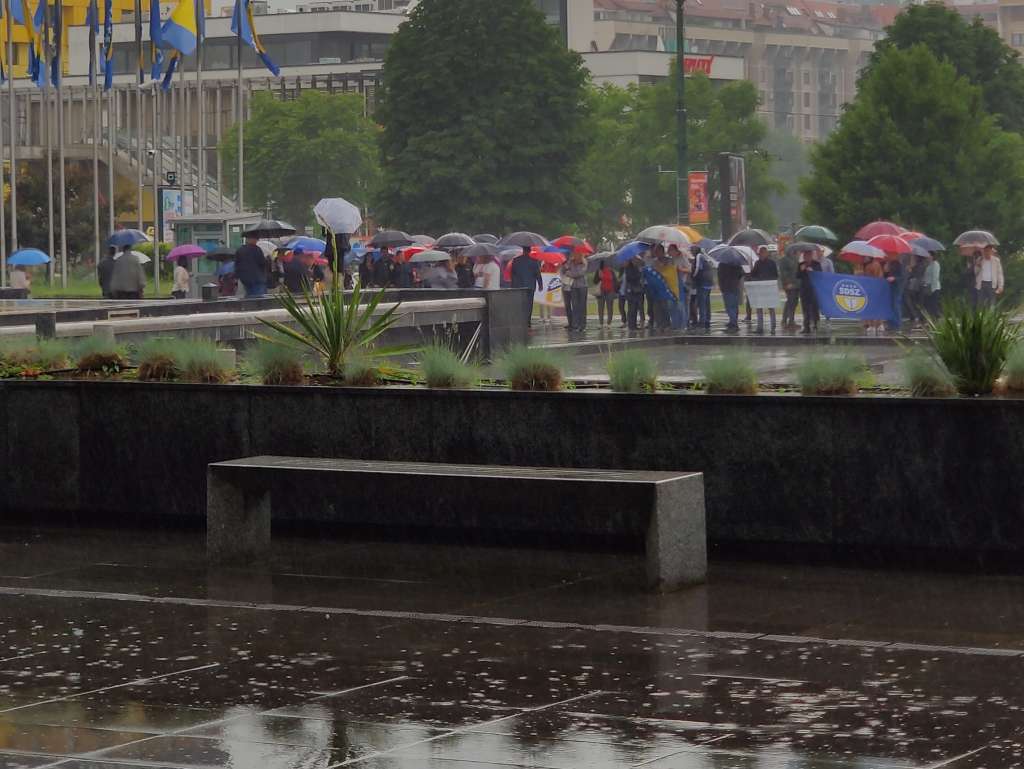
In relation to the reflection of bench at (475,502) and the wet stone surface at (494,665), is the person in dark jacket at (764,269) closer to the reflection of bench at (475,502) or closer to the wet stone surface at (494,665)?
the reflection of bench at (475,502)

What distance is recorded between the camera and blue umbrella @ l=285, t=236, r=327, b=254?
40234mm

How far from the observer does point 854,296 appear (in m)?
35.6

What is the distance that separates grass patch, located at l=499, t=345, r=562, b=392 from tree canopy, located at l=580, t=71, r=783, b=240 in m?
64.4

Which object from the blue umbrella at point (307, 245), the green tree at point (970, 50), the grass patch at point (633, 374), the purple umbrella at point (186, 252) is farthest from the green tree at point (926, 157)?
the grass patch at point (633, 374)

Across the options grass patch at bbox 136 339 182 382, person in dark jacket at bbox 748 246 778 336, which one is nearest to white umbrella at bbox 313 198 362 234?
person in dark jacket at bbox 748 246 778 336

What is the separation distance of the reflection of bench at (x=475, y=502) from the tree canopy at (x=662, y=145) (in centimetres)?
6426

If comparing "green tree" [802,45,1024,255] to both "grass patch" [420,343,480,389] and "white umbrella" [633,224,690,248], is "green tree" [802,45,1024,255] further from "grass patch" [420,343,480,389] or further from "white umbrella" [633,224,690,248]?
"grass patch" [420,343,480,389]

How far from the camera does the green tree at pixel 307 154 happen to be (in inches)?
3750

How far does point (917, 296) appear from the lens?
36969 mm

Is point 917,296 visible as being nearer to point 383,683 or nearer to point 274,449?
point 274,449

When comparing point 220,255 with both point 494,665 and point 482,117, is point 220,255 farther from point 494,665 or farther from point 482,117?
point 494,665

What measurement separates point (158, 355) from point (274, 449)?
41.2 inches

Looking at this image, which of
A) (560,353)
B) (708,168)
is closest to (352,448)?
(560,353)

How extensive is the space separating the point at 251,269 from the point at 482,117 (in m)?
39.2
